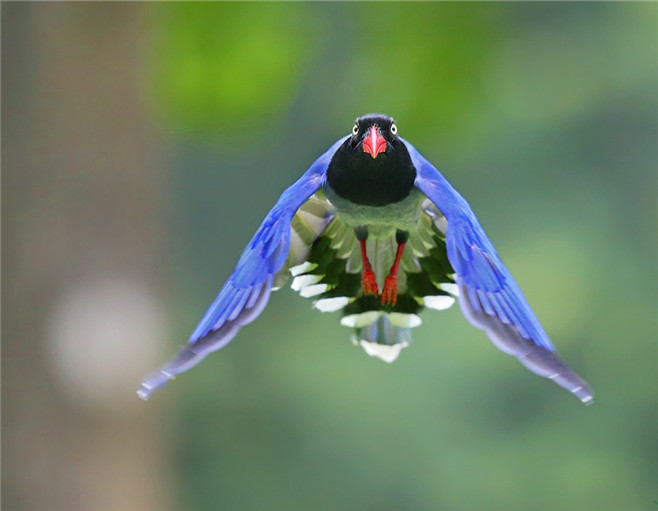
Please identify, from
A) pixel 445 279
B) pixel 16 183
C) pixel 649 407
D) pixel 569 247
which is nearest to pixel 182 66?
pixel 16 183

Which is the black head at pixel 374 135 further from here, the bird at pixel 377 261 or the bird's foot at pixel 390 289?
the bird's foot at pixel 390 289

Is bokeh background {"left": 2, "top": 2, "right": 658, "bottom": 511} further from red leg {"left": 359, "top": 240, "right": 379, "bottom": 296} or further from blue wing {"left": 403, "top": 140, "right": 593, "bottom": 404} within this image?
blue wing {"left": 403, "top": 140, "right": 593, "bottom": 404}

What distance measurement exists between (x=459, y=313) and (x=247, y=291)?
4.52m

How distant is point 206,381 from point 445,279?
16.1ft

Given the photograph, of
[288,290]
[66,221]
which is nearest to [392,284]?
[66,221]

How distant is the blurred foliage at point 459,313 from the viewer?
19.9ft

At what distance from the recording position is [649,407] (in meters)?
6.04

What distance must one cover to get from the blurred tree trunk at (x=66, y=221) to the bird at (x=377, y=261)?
2.07m

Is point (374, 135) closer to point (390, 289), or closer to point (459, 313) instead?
point (390, 289)

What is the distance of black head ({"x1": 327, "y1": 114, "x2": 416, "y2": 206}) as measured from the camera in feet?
7.39

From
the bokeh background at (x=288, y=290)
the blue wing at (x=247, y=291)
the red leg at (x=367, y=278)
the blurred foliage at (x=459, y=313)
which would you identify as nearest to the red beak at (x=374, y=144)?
the blue wing at (x=247, y=291)

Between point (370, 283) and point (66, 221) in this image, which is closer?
point (370, 283)

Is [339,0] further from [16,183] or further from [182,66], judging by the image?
[16,183]

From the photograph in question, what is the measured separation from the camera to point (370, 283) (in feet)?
8.09
